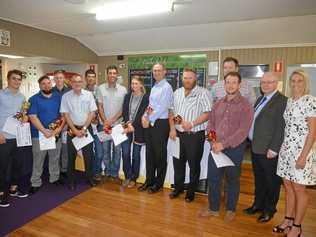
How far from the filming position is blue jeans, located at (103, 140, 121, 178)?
3.48 meters

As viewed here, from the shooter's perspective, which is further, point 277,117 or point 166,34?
point 166,34

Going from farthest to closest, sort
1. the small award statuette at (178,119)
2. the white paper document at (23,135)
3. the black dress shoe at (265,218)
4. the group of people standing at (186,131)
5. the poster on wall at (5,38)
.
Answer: the poster on wall at (5,38) < the white paper document at (23,135) < the small award statuette at (178,119) < the black dress shoe at (265,218) < the group of people standing at (186,131)

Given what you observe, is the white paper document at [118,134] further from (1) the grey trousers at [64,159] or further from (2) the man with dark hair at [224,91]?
(2) the man with dark hair at [224,91]

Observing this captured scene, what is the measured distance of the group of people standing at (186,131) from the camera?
7.12 ft

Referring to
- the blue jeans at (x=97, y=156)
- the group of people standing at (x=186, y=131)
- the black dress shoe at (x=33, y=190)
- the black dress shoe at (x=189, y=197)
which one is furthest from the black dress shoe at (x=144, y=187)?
the black dress shoe at (x=33, y=190)

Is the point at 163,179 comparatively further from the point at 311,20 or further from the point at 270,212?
the point at 311,20

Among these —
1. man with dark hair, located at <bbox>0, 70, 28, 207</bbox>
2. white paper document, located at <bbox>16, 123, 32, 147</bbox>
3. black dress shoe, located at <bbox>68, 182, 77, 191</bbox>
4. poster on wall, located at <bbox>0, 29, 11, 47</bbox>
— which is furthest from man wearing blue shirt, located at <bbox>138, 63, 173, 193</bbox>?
poster on wall, located at <bbox>0, 29, 11, 47</bbox>

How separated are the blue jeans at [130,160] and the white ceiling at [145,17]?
202 cm

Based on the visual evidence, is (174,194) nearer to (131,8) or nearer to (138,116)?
(138,116)

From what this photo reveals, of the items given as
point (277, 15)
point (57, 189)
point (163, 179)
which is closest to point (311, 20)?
point (277, 15)

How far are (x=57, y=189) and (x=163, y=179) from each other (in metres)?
1.40

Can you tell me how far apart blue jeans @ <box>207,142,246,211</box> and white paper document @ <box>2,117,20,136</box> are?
2.24 metres

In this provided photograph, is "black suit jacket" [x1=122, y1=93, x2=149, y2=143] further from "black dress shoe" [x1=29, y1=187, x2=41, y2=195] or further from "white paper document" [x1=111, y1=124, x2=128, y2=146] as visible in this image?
"black dress shoe" [x1=29, y1=187, x2=41, y2=195]

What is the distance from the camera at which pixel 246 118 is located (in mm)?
2354
